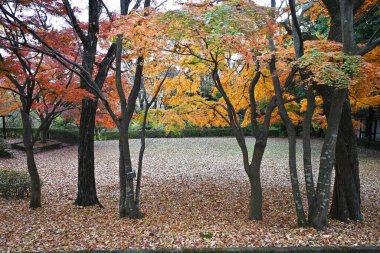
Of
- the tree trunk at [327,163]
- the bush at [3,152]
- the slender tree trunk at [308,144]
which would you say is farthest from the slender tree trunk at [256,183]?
the bush at [3,152]

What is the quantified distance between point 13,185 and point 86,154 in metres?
2.40

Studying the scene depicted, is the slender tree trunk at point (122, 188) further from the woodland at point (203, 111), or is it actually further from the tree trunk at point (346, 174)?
the tree trunk at point (346, 174)

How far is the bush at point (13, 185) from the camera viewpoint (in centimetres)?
761

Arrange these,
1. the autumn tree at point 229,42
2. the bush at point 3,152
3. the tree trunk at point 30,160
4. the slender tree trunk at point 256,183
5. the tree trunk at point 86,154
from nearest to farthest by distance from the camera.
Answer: the autumn tree at point 229,42 → the slender tree trunk at point 256,183 → the tree trunk at point 30,160 → the tree trunk at point 86,154 → the bush at point 3,152

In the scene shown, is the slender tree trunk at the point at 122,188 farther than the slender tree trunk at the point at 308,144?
Answer: Yes

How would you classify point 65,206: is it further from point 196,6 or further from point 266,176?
point 266,176

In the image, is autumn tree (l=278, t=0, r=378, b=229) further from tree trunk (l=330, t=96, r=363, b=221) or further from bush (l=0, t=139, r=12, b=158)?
bush (l=0, t=139, r=12, b=158)

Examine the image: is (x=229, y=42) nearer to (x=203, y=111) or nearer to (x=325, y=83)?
(x=325, y=83)

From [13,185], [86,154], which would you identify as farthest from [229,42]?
[13,185]

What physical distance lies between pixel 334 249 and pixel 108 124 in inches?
603

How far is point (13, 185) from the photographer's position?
7598mm

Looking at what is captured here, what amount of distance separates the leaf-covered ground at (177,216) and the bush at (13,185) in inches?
13.8

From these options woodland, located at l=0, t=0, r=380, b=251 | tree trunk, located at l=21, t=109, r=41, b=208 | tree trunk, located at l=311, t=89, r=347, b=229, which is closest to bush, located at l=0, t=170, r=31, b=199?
woodland, located at l=0, t=0, r=380, b=251

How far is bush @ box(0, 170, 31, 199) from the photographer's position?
7.61 meters
